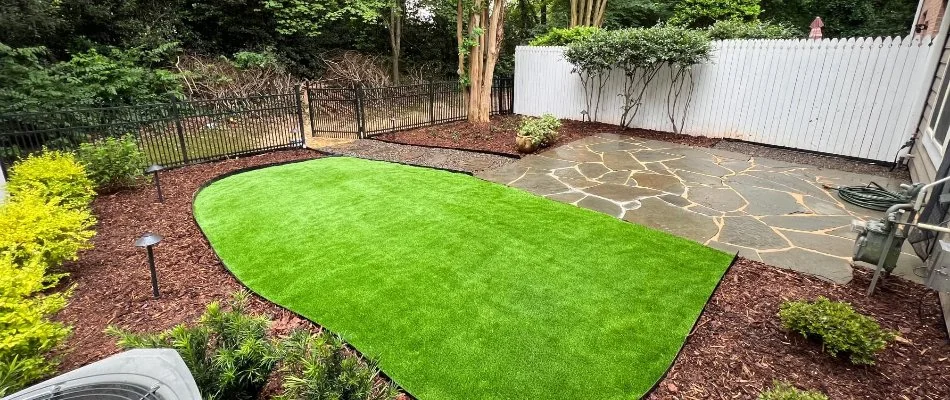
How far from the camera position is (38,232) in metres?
3.30

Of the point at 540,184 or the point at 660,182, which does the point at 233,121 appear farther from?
the point at 660,182

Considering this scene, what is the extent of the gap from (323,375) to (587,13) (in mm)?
14302

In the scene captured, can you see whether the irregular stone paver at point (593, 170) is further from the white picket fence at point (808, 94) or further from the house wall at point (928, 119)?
the house wall at point (928, 119)

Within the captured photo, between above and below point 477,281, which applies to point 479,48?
above

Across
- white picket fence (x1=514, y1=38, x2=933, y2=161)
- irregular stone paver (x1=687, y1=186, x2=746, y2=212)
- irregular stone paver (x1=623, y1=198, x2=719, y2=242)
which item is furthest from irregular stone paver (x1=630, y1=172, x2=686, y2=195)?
white picket fence (x1=514, y1=38, x2=933, y2=161)

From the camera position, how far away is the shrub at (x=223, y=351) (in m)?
2.00

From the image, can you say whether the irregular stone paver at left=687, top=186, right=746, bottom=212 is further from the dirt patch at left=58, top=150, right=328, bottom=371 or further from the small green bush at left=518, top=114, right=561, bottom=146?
the dirt patch at left=58, top=150, right=328, bottom=371

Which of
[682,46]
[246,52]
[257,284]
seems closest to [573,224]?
[257,284]

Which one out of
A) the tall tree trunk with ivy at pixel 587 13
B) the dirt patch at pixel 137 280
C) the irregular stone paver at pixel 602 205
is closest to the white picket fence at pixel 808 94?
the irregular stone paver at pixel 602 205

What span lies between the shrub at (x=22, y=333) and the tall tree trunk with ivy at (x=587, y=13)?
1415 centimetres

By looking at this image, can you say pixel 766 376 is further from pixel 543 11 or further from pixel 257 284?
pixel 543 11

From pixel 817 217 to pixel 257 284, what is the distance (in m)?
5.58

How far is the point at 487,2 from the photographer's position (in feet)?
30.0

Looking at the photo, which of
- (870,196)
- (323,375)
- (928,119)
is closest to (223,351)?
(323,375)
